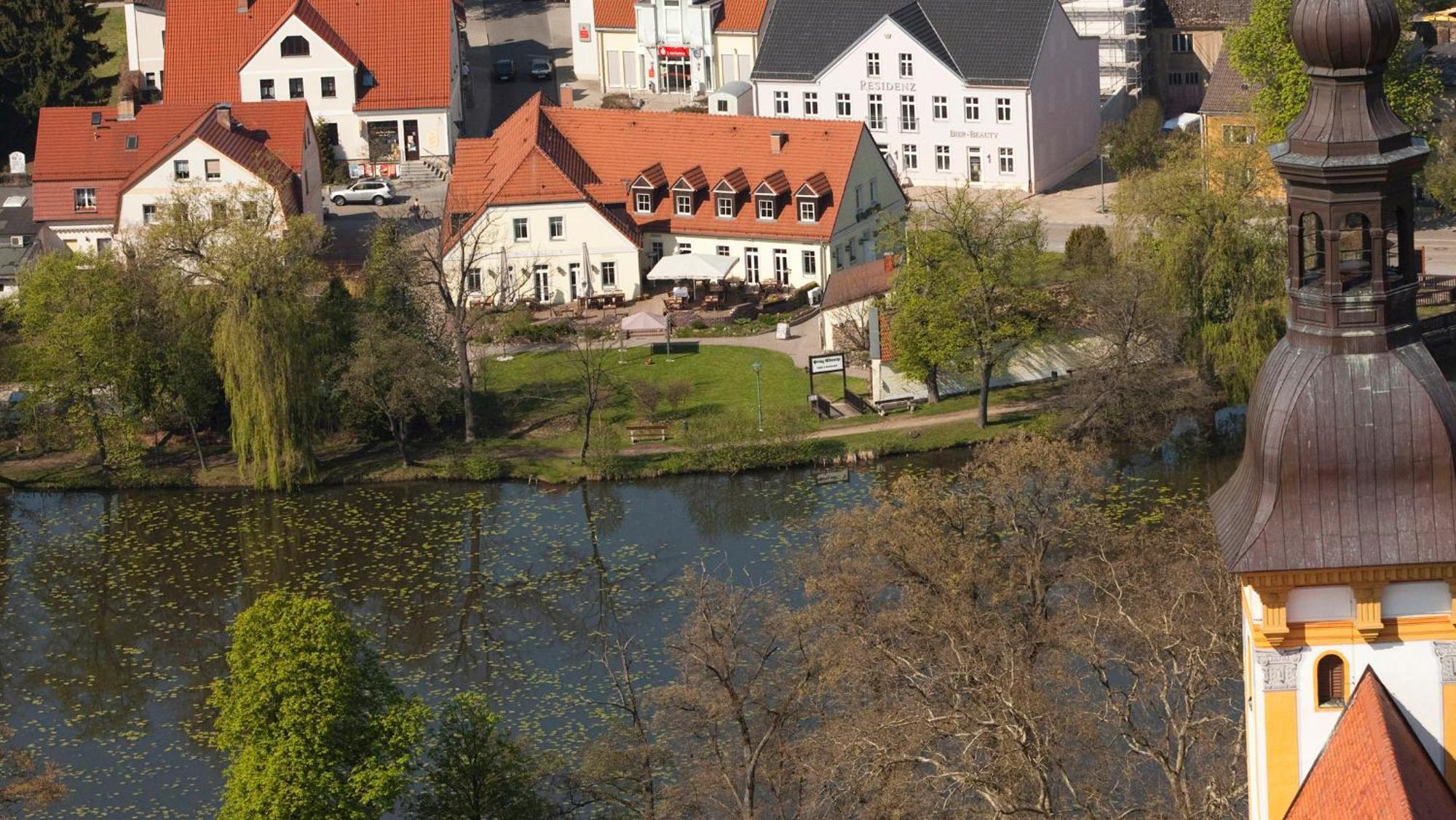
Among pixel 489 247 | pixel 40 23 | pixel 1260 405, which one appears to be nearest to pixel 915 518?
pixel 1260 405

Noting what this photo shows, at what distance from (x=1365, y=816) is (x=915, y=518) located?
20.8 metres

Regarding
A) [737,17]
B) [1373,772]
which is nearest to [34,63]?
[737,17]

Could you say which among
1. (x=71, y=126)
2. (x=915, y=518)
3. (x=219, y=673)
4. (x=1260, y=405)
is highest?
(x=71, y=126)

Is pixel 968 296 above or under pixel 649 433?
above

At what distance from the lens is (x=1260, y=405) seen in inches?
1008

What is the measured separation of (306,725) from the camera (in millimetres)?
36969

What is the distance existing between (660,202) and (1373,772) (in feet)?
177

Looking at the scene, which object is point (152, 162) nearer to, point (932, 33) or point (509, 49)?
point (932, 33)

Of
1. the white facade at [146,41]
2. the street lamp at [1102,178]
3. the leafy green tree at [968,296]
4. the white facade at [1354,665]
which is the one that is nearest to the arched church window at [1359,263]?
the white facade at [1354,665]

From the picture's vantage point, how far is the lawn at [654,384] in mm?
64125

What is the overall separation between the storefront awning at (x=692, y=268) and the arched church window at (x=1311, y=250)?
159 ft

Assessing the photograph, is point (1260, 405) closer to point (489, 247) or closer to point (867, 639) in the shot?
point (867, 639)

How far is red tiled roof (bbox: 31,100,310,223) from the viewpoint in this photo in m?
78.6

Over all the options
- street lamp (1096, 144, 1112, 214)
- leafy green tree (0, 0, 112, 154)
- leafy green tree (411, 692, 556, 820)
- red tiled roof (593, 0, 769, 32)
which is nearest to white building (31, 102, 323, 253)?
leafy green tree (0, 0, 112, 154)
